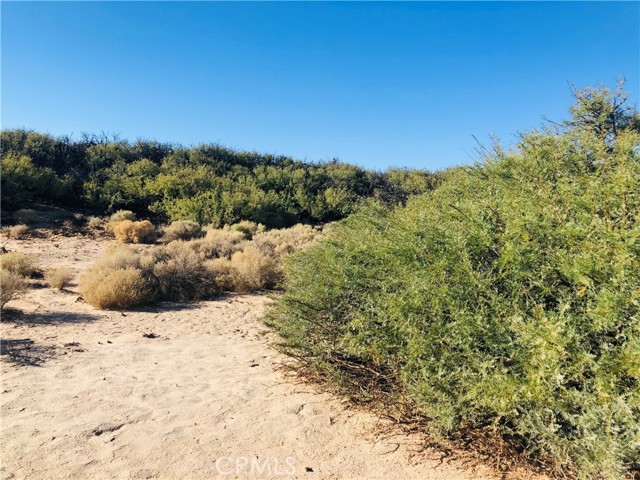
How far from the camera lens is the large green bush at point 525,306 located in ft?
7.75

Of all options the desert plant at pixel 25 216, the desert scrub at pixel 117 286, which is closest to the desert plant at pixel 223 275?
the desert scrub at pixel 117 286

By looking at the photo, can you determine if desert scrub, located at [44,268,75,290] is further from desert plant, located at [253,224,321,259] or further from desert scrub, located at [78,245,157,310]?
desert plant, located at [253,224,321,259]

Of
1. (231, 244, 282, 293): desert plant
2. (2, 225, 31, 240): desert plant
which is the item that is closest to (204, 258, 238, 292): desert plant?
(231, 244, 282, 293): desert plant

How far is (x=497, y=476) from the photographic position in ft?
9.85

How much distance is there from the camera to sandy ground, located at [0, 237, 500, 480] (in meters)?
3.33

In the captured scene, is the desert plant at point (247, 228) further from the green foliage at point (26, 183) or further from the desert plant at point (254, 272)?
the green foliage at point (26, 183)

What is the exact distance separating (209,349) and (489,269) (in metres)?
4.70

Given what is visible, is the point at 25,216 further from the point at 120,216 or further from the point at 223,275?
the point at 223,275

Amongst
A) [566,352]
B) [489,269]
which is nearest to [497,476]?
[566,352]

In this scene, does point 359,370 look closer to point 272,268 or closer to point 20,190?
point 272,268

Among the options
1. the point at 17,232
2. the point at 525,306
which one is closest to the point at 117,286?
the point at 525,306

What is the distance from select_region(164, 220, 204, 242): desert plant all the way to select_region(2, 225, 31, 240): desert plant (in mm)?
4493

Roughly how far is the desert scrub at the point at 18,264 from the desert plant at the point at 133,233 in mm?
5089

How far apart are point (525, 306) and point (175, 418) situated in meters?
3.25
